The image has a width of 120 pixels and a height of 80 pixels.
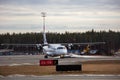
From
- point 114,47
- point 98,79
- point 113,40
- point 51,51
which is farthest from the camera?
point 113,40

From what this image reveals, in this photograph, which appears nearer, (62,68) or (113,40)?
(62,68)

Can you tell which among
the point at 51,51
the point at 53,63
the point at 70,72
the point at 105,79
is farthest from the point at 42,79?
the point at 51,51

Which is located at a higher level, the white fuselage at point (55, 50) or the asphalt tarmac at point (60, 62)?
the white fuselage at point (55, 50)

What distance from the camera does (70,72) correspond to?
135ft

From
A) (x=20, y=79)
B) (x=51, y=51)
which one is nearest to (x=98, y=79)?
(x=20, y=79)

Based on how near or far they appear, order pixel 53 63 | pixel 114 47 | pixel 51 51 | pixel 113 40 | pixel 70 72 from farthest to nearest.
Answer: pixel 113 40, pixel 114 47, pixel 51 51, pixel 53 63, pixel 70 72

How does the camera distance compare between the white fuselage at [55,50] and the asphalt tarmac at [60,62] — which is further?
the white fuselage at [55,50]

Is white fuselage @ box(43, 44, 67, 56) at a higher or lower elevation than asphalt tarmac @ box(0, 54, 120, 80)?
higher

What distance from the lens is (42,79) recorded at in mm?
31844

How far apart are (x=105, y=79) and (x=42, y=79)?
495 centimetres

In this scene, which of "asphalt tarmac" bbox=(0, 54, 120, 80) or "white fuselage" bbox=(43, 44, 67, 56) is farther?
"white fuselage" bbox=(43, 44, 67, 56)

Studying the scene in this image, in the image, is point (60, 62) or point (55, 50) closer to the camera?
point (60, 62)

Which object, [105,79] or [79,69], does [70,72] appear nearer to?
[79,69]

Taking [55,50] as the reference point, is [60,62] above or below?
below
